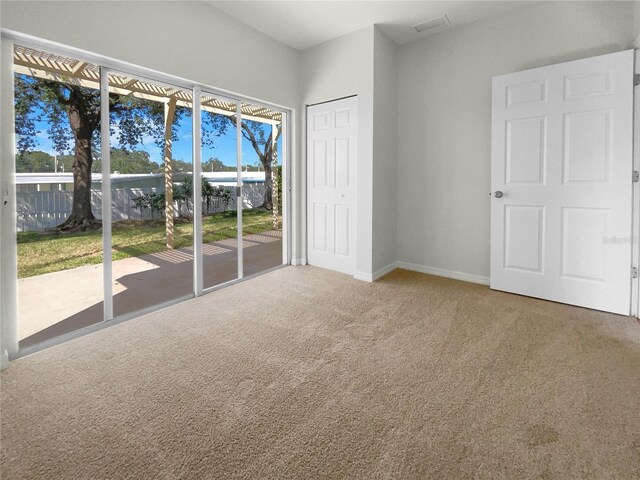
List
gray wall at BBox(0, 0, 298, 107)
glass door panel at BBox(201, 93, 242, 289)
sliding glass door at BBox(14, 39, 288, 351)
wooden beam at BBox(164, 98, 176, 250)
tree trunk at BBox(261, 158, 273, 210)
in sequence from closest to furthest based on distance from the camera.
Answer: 1. gray wall at BBox(0, 0, 298, 107)
2. sliding glass door at BBox(14, 39, 288, 351)
3. wooden beam at BBox(164, 98, 176, 250)
4. glass door panel at BBox(201, 93, 242, 289)
5. tree trunk at BBox(261, 158, 273, 210)

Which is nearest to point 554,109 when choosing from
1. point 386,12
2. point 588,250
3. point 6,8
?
point 588,250

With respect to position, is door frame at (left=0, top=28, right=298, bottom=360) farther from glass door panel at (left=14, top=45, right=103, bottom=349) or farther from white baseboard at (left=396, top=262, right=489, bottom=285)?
white baseboard at (left=396, top=262, right=489, bottom=285)

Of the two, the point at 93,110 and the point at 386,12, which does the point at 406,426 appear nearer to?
the point at 93,110

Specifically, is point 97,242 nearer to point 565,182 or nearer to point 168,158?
point 168,158

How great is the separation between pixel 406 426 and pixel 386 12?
12.3 ft

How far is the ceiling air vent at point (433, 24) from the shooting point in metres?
3.52

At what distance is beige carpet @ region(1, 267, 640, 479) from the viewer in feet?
4.36

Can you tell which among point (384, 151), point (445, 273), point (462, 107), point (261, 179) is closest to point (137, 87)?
point (261, 179)

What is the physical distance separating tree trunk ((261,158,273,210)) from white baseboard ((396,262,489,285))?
1.99 m

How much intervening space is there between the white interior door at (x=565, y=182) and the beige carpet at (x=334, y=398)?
0.37 m

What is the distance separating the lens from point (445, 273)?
158 inches

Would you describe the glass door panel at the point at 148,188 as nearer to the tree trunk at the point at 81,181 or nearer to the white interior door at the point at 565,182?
the tree trunk at the point at 81,181

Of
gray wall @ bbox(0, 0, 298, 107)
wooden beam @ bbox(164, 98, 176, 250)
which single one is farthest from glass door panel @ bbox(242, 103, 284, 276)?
wooden beam @ bbox(164, 98, 176, 250)

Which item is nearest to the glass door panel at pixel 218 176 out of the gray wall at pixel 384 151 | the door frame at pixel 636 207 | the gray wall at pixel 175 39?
the gray wall at pixel 175 39
